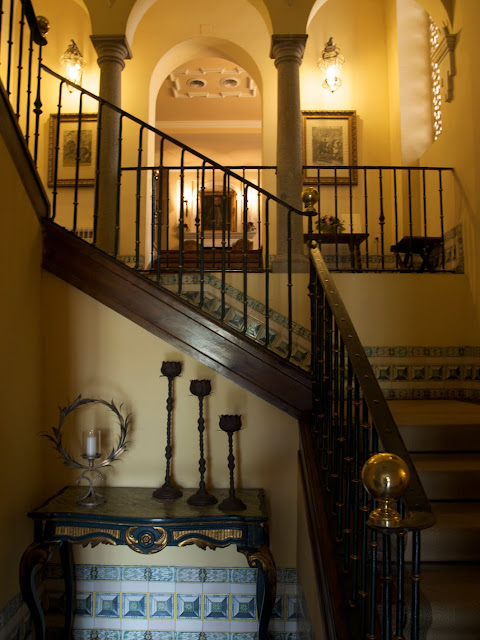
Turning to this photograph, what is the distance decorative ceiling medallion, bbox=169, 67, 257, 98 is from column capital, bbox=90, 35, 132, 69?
379 centimetres

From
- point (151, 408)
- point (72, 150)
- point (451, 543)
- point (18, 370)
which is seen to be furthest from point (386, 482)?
point (72, 150)

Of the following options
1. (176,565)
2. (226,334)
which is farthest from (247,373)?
(176,565)

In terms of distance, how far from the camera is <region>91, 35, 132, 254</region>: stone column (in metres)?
5.07

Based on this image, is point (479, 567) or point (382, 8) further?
point (382, 8)

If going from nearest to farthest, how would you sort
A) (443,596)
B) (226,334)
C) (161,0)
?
(443,596) → (226,334) → (161,0)

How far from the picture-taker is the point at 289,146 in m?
4.95

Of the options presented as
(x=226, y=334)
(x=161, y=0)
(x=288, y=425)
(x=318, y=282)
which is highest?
(x=161, y=0)

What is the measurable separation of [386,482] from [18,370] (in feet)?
7.14

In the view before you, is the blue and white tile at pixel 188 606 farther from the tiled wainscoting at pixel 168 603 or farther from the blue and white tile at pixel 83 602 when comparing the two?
the blue and white tile at pixel 83 602

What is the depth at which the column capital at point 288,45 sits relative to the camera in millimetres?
5117

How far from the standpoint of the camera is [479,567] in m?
2.22

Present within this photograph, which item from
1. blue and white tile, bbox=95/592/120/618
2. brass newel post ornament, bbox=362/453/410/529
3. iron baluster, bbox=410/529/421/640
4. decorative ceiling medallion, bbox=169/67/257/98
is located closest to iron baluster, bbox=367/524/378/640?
iron baluster, bbox=410/529/421/640

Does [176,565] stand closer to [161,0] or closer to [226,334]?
[226,334]

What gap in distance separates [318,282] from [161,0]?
588cm
